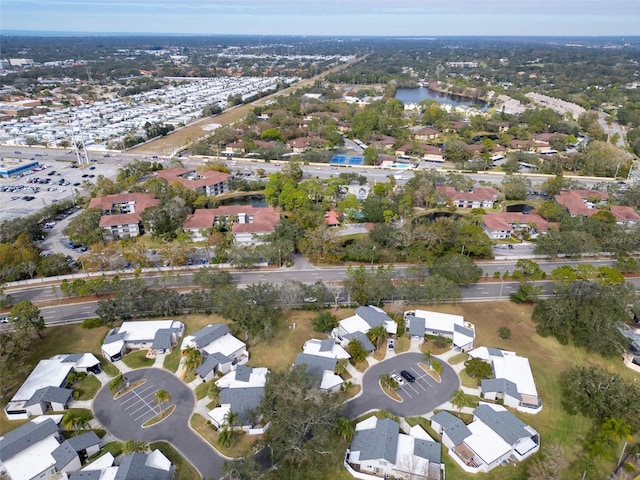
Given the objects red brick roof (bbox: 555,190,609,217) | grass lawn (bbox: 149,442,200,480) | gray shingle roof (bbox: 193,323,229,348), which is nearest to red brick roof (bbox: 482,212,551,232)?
red brick roof (bbox: 555,190,609,217)

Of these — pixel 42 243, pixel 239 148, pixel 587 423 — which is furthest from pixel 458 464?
pixel 239 148

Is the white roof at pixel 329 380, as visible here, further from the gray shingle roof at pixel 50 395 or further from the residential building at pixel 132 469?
the gray shingle roof at pixel 50 395

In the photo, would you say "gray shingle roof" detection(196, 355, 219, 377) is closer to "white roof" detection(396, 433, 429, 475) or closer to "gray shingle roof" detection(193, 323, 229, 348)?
"gray shingle roof" detection(193, 323, 229, 348)

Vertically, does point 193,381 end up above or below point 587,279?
below

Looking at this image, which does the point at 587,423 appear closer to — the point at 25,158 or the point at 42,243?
the point at 42,243

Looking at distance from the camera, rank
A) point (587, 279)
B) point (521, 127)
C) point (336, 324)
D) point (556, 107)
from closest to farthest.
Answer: point (336, 324) → point (587, 279) → point (521, 127) → point (556, 107)

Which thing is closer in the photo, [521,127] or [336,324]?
[336,324]

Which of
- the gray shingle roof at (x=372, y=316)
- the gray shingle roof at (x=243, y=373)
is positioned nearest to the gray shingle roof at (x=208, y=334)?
the gray shingle roof at (x=243, y=373)
